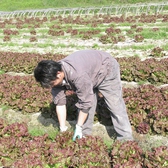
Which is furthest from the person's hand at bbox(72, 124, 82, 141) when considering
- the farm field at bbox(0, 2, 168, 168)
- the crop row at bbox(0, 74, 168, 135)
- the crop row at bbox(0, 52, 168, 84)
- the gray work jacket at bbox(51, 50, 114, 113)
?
the crop row at bbox(0, 52, 168, 84)

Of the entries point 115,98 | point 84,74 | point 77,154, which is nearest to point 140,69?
point 115,98

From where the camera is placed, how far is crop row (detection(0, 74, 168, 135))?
16.7 feet

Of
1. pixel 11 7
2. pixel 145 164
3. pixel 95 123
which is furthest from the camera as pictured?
pixel 11 7

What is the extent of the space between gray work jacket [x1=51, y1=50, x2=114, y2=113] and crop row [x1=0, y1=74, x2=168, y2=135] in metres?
1.51

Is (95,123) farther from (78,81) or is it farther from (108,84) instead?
(78,81)

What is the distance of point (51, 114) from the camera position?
6129mm

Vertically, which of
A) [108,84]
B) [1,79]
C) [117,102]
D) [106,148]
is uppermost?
[108,84]

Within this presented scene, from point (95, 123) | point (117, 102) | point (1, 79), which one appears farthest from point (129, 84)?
point (1, 79)

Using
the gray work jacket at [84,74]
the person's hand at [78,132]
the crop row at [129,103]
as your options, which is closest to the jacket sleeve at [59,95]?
the gray work jacket at [84,74]

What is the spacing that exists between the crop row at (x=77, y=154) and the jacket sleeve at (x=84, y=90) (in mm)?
778

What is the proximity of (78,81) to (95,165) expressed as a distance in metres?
1.37

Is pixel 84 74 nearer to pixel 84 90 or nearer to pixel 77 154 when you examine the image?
pixel 84 90

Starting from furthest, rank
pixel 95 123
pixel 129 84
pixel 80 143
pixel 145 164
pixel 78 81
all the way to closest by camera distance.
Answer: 1. pixel 129 84
2. pixel 95 123
3. pixel 80 143
4. pixel 145 164
5. pixel 78 81

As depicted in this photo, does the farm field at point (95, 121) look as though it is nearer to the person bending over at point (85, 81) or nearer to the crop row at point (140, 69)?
the crop row at point (140, 69)
